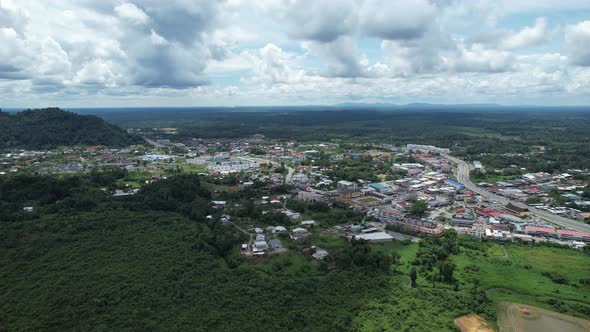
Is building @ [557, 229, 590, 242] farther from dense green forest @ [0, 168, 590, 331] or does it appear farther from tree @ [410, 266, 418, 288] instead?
tree @ [410, 266, 418, 288]

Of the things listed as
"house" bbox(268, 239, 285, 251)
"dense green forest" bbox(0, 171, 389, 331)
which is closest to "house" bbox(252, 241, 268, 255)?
"house" bbox(268, 239, 285, 251)

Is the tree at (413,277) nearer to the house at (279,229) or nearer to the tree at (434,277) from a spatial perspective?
the tree at (434,277)

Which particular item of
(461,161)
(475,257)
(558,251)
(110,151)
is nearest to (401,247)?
(475,257)

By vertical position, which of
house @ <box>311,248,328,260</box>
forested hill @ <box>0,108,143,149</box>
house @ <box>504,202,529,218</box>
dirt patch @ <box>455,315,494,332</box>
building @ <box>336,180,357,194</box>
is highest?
forested hill @ <box>0,108,143,149</box>

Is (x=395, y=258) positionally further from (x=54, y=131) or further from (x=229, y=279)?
(x=54, y=131)

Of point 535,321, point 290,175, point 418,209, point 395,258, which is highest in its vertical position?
point 418,209

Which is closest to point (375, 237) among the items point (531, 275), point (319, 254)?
point (319, 254)

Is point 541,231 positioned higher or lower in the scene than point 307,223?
lower
